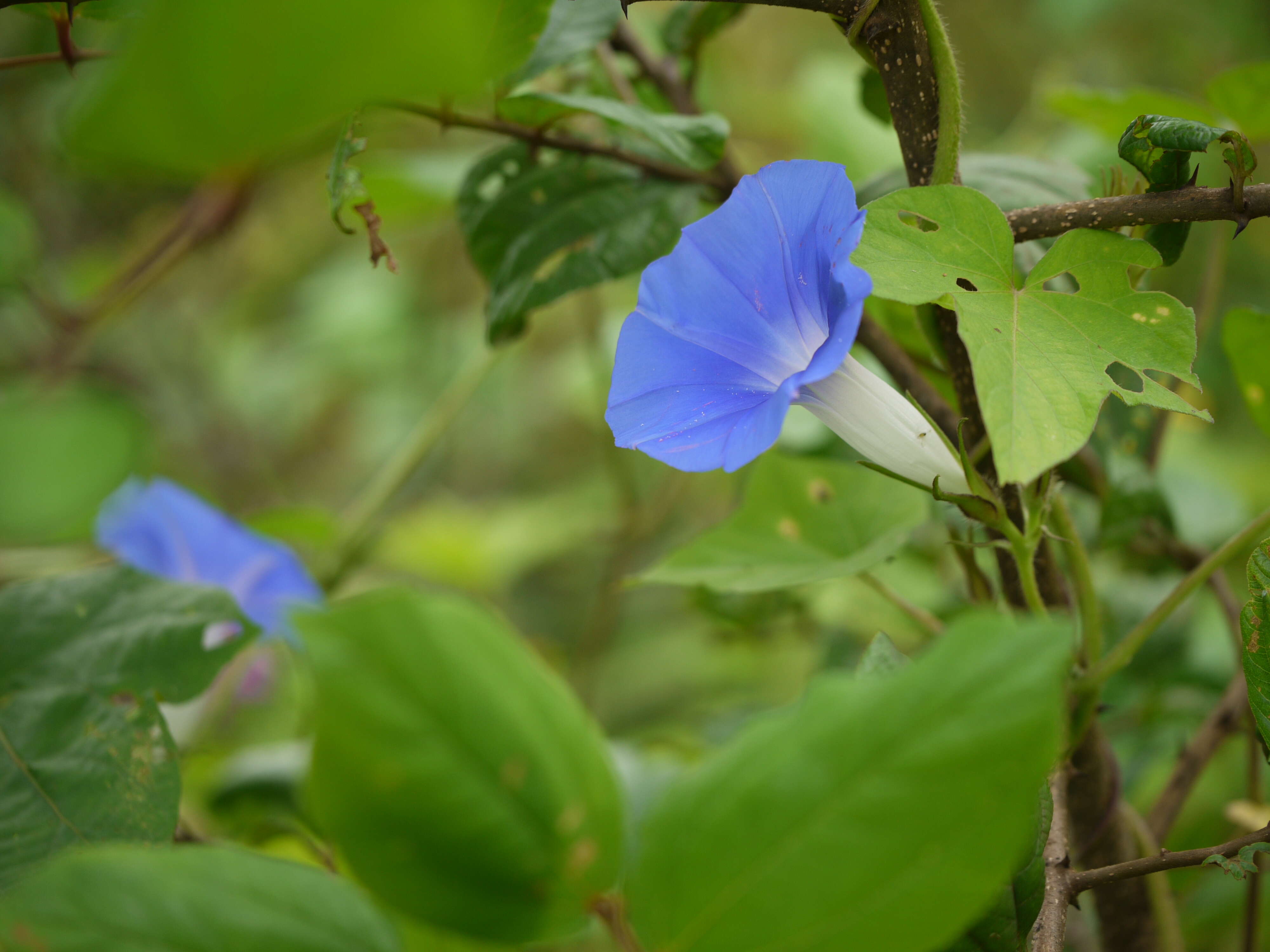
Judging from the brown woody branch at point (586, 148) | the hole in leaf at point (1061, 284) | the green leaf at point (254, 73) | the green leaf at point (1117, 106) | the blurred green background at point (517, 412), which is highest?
the green leaf at point (254, 73)

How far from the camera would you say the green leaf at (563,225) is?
643 mm

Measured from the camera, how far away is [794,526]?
0.69m

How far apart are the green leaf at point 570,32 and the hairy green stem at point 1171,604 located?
490 mm

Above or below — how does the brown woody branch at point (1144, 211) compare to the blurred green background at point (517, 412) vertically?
above

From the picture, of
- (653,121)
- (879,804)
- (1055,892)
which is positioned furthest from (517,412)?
(879,804)

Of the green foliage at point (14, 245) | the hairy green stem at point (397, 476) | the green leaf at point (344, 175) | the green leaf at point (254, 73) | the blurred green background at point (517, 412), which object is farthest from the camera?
the hairy green stem at point (397, 476)

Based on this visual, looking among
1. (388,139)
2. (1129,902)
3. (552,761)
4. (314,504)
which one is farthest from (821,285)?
(388,139)

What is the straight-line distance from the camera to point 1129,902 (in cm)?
60

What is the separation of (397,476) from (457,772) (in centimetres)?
93

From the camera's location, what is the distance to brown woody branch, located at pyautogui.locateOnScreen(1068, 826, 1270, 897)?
41 cm

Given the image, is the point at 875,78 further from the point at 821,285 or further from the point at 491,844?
the point at 491,844

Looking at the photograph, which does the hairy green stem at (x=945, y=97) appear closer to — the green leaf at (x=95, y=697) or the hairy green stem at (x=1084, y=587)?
the hairy green stem at (x=1084, y=587)

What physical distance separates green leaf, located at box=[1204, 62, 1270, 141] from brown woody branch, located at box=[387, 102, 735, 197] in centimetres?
36

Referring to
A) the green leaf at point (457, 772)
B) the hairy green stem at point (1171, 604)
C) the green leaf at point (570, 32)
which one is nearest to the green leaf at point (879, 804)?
the green leaf at point (457, 772)
